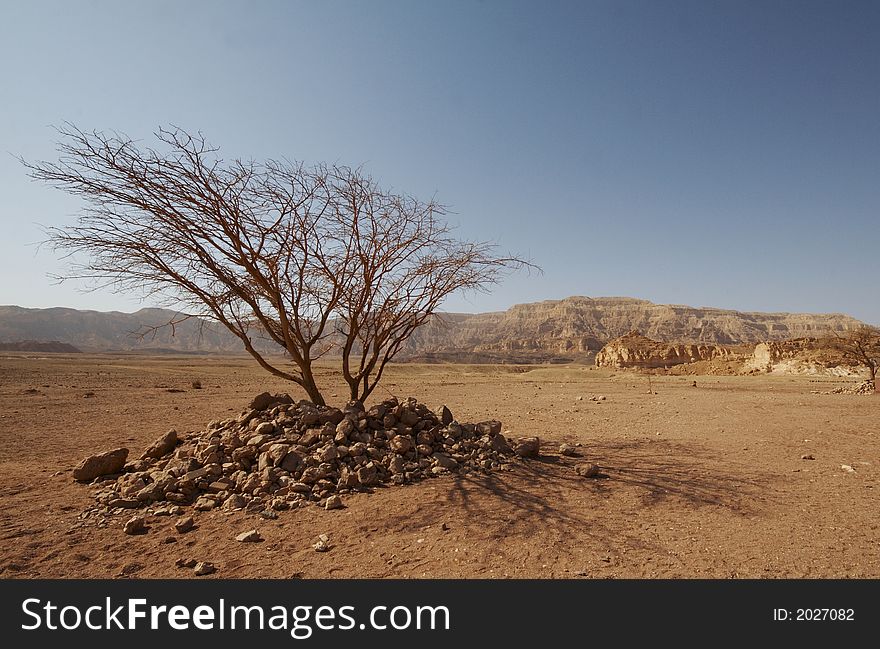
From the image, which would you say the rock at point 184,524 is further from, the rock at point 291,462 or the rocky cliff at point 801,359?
the rocky cliff at point 801,359

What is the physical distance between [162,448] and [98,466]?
877 mm

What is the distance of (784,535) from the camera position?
4898 mm

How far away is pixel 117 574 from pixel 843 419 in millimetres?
18114

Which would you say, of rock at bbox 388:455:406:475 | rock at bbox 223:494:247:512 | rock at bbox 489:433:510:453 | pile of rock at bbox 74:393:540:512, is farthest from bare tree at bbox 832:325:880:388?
rock at bbox 223:494:247:512

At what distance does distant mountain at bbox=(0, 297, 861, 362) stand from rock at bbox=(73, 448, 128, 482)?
106756 mm

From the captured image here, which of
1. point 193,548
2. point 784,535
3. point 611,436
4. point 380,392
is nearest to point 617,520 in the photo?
point 784,535

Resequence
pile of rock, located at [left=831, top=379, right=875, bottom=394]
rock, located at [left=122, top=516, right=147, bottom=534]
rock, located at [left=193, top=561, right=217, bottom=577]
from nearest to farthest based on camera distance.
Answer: rock, located at [left=193, top=561, right=217, bottom=577] < rock, located at [left=122, top=516, right=147, bottom=534] < pile of rock, located at [left=831, top=379, right=875, bottom=394]

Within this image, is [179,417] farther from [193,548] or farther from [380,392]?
[380,392]

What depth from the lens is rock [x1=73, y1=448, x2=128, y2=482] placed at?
700cm

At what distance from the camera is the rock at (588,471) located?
7.10m

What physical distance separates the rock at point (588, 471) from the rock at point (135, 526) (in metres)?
5.95

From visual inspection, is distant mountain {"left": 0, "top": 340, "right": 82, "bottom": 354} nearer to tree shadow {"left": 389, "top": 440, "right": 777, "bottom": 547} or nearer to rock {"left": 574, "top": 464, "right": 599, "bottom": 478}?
tree shadow {"left": 389, "top": 440, "right": 777, "bottom": 547}

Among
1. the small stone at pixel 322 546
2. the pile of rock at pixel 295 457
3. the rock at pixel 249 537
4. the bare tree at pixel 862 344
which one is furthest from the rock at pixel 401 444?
the bare tree at pixel 862 344

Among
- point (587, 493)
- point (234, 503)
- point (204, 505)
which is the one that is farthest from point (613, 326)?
point (204, 505)
